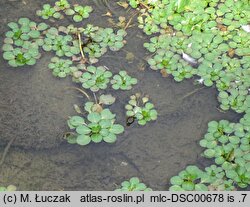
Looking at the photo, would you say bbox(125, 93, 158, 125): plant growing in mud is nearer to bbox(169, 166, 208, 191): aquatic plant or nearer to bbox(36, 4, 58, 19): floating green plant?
bbox(169, 166, 208, 191): aquatic plant

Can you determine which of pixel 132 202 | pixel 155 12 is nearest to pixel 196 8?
pixel 155 12

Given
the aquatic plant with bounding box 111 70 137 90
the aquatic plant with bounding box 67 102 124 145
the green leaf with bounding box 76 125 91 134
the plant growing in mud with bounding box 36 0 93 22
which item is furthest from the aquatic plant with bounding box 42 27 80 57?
the green leaf with bounding box 76 125 91 134

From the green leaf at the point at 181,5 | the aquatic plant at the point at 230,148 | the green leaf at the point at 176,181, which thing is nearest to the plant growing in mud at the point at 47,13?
the green leaf at the point at 181,5

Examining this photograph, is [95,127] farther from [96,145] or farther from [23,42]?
[23,42]

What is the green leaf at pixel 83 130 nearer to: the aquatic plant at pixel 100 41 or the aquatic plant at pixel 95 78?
the aquatic plant at pixel 95 78

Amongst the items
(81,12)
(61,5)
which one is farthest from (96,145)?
(61,5)
